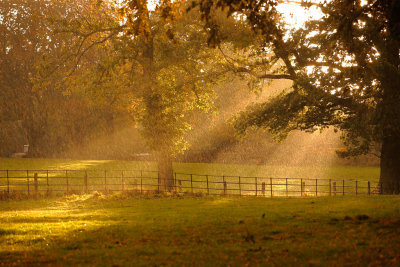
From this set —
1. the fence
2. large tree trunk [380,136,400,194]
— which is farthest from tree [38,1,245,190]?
large tree trunk [380,136,400,194]

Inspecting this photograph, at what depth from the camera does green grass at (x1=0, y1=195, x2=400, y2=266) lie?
9.04 m

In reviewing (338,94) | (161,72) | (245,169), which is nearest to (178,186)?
(161,72)

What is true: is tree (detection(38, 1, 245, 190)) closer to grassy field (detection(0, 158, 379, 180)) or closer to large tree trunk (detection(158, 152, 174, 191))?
large tree trunk (detection(158, 152, 174, 191))

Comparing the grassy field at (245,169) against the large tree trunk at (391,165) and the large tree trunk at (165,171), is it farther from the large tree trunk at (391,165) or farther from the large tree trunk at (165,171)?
the large tree trunk at (391,165)

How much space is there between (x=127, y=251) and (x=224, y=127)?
164 feet

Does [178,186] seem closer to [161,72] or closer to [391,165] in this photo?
[161,72]

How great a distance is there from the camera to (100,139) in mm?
63250

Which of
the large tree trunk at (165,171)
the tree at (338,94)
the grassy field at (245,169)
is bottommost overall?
the grassy field at (245,169)

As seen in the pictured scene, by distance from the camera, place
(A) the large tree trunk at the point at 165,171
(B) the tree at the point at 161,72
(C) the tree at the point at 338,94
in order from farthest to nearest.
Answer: (A) the large tree trunk at the point at 165,171
(B) the tree at the point at 161,72
(C) the tree at the point at 338,94

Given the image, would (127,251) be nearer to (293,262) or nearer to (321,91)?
(293,262)

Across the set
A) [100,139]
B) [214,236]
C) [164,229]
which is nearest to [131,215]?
[164,229]

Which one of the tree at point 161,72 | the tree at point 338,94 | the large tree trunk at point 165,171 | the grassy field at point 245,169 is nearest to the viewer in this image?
the tree at point 338,94

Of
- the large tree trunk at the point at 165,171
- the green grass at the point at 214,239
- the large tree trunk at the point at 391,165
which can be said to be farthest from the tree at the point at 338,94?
the green grass at the point at 214,239

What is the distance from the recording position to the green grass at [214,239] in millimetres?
9039
